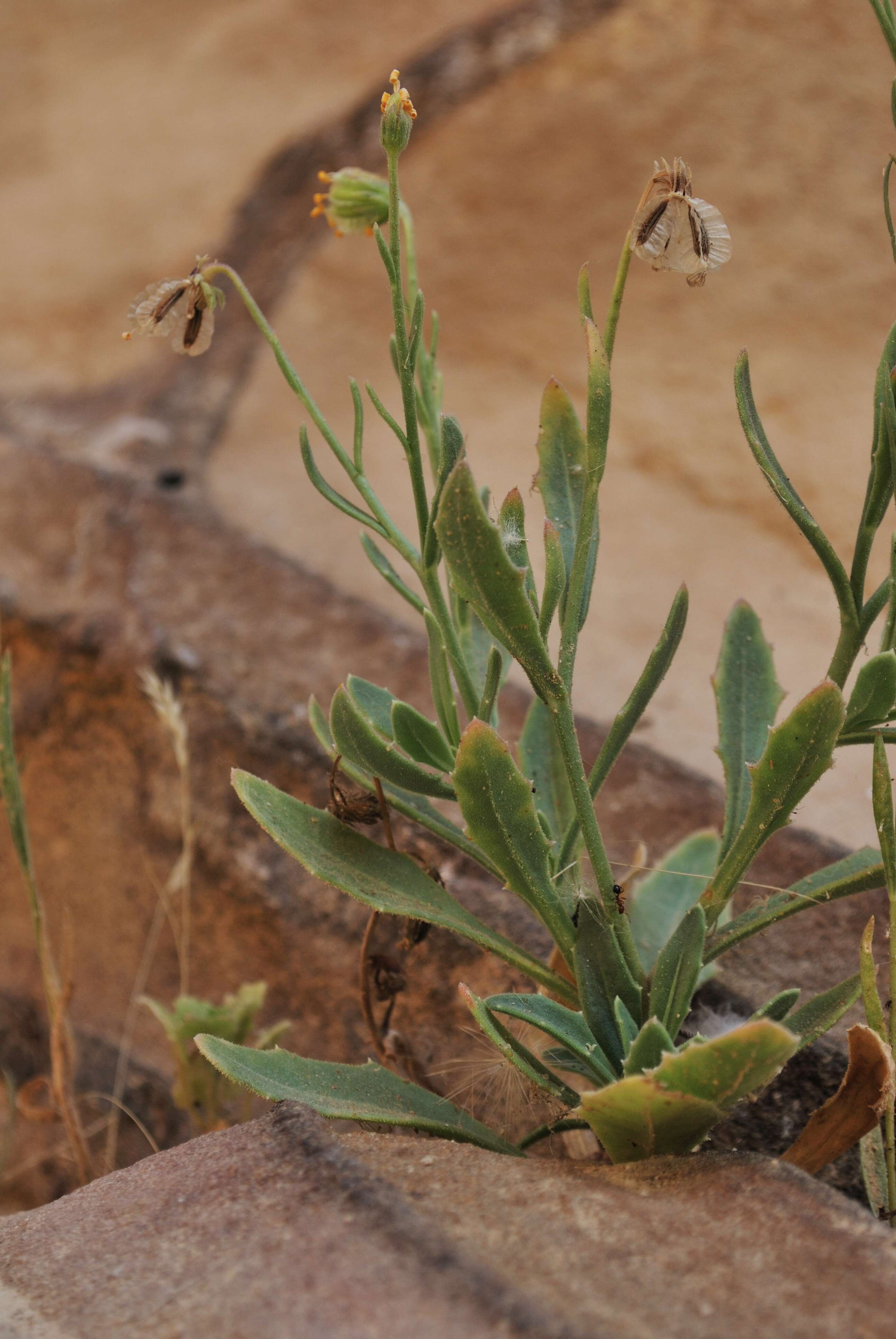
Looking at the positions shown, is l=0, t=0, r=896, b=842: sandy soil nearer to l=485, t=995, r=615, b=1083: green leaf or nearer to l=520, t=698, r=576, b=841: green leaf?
l=520, t=698, r=576, b=841: green leaf

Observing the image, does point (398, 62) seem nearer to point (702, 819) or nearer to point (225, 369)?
point (225, 369)

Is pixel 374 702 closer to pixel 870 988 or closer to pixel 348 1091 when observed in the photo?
pixel 348 1091

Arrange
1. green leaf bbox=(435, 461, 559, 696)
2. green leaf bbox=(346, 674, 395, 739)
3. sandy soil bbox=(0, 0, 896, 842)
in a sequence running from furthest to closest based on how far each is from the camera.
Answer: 1. sandy soil bbox=(0, 0, 896, 842)
2. green leaf bbox=(346, 674, 395, 739)
3. green leaf bbox=(435, 461, 559, 696)

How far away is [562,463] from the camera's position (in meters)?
1.07

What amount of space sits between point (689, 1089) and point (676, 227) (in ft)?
2.05

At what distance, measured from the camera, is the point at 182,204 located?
10.3 ft

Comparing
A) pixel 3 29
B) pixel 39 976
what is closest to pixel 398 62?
pixel 3 29

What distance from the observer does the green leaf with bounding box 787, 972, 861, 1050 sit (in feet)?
3.10

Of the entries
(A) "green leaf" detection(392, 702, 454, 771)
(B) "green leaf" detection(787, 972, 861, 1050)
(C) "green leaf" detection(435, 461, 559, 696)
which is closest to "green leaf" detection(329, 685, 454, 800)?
(A) "green leaf" detection(392, 702, 454, 771)

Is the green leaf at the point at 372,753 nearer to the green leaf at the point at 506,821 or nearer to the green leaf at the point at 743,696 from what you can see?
the green leaf at the point at 506,821

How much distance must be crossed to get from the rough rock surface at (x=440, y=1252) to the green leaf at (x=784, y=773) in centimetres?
25

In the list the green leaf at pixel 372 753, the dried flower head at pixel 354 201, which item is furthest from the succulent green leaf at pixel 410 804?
the dried flower head at pixel 354 201

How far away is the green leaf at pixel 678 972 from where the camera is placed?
0.90m

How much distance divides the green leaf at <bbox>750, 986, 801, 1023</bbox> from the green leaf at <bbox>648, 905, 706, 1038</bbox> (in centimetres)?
6
